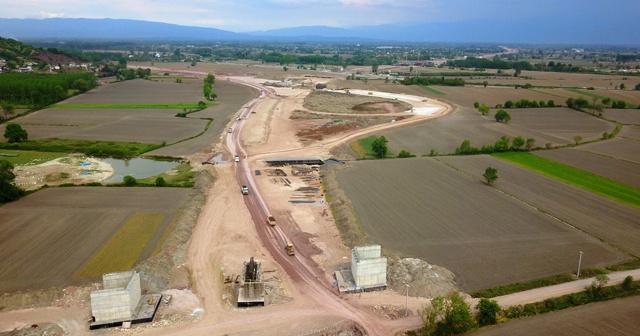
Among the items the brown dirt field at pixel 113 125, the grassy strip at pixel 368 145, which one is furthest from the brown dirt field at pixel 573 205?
the brown dirt field at pixel 113 125

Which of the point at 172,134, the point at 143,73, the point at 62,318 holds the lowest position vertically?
the point at 62,318

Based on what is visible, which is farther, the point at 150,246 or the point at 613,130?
the point at 613,130

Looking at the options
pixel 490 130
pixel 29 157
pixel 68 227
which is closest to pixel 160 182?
pixel 68 227

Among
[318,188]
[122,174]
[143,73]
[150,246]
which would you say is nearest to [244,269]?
[150,246]

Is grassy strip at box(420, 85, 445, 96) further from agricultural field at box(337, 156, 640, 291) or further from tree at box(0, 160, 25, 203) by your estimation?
tree at box(0, 160, 25, 203)

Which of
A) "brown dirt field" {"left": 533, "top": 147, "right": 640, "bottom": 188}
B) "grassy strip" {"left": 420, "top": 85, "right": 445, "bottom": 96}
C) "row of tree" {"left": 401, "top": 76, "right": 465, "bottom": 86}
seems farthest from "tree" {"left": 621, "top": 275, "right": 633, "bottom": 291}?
"row of tree" {"left": 401, "top": 76, "right": 465, "bottom": 86}

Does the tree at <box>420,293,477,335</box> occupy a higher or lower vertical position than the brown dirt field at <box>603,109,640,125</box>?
lower

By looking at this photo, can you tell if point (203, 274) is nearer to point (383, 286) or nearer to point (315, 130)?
point (383, 286)
